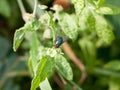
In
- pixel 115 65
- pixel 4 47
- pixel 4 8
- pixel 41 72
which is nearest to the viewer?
pixel 41 72

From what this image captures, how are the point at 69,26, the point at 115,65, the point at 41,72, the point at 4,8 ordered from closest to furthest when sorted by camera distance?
the point at 41,72 < the point at 69,26 < the point at 115,65 < the point at 4,8

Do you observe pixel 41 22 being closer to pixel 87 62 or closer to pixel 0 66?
pixel 87 62

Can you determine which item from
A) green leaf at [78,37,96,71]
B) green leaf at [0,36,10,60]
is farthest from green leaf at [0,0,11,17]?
green leaf at [78,37,96,71]

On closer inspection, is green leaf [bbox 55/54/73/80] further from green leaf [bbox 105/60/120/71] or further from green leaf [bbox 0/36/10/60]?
green leaf [bbox 0/36/10/60]

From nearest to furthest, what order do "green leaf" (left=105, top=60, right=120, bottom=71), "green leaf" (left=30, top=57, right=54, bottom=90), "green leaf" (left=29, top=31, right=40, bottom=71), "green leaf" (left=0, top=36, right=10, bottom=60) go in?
"green leaf" (left=30, top=57, right=54, bottom=90) < "green leaf" (left=29, top=31, right=40, bottom=71) < "green leaf" (left=105, top=60, right=120, bottom=71) < "green leaf" (left=0, top=36, right=10, bottom=60)

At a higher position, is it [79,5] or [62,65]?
[79,5]

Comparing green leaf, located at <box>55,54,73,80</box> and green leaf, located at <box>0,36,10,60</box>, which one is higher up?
green leaf, located at <box>55,54,73,80</box>

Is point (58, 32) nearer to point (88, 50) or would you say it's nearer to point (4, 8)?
point (88, 50)

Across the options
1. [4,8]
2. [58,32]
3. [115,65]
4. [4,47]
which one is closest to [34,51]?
[58,32]

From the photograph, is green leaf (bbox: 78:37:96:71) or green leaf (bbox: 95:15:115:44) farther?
green leaf (bbox: 78:37:96:71)
